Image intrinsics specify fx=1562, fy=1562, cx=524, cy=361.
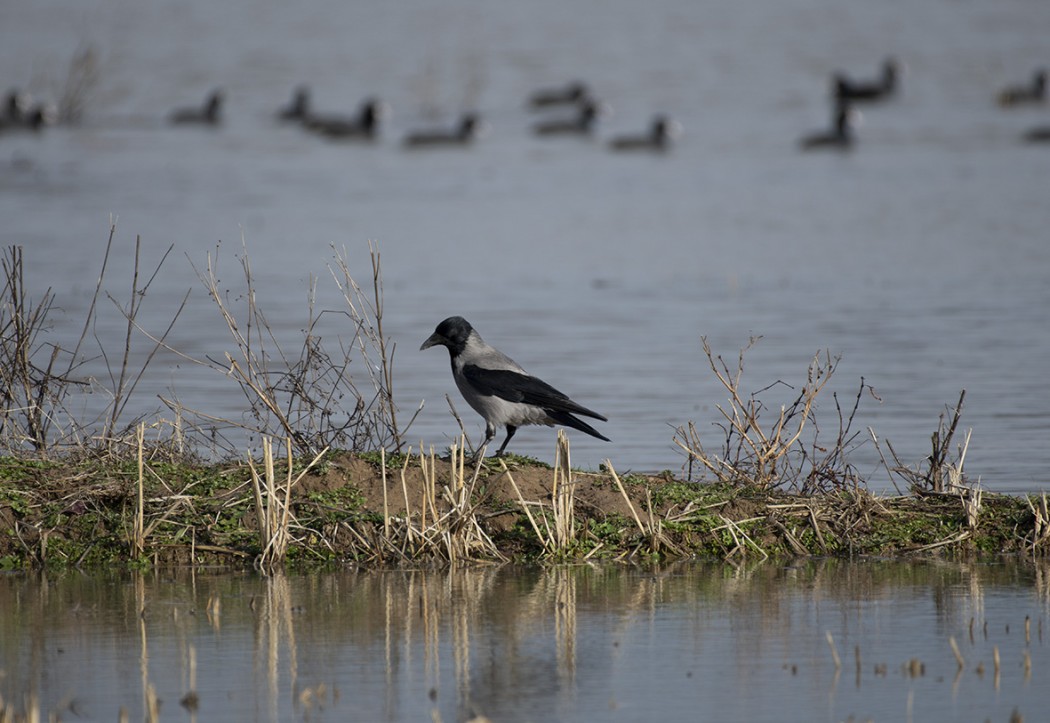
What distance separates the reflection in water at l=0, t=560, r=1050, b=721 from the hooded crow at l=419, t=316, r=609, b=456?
1.42 metres

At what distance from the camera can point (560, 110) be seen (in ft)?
166

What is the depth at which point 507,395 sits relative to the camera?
9570 mm

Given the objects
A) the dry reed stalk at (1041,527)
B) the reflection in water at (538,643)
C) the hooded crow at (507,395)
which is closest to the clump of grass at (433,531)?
the reflection in water at (538,643)

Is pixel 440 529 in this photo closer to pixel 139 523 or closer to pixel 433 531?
pixel 433 531

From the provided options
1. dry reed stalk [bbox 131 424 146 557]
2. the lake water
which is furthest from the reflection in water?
the lake water

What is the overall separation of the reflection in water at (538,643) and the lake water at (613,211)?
296cm

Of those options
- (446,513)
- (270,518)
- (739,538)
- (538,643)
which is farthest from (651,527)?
(270,518)

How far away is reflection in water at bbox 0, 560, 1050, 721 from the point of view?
604 centimetres

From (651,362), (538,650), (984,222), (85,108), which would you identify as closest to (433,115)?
(85,108)

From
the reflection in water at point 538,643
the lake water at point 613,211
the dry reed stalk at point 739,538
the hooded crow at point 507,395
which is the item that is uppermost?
the lake water at point 613,211

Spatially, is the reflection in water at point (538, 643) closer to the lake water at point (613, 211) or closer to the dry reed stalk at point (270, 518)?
the dry reed stalk at point (270, 518)

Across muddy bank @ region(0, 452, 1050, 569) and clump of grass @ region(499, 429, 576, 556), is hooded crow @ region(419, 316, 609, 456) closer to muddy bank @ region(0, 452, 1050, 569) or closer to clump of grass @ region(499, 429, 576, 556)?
muddy bank @ region(0, 452, 1050, 569)

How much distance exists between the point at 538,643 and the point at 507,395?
283 centimetres

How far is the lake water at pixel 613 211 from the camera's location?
48.4 feet
